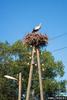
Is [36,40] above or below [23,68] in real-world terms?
below

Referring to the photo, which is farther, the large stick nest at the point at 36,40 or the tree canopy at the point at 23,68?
the tree canopy at the point at 23,68

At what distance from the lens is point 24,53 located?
5588 cm

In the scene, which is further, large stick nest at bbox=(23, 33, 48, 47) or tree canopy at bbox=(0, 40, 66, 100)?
tree canopy at bbox=(0, 40, 66, 100)

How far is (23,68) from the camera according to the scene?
185 ft

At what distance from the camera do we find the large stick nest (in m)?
19.7

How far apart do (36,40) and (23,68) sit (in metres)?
36.9

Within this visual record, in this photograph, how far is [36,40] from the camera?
19.7 metres

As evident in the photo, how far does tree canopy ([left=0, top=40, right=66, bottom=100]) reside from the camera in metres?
54.1

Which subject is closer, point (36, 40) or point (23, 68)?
point (36, 40)

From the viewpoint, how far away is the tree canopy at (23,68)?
177ft

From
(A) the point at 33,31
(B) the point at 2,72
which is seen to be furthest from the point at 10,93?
(A) the point at 33,31

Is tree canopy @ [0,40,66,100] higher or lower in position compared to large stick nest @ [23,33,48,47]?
higher

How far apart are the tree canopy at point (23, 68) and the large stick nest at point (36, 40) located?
105 feet

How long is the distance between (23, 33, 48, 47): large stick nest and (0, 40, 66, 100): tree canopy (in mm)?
32024
